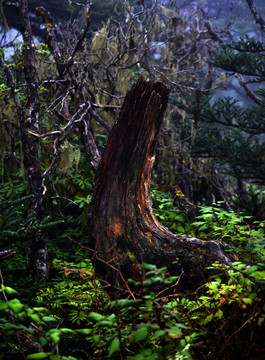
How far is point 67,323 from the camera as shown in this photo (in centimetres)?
356

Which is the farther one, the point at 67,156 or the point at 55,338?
the point at 67,156

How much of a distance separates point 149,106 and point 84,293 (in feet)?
7.71

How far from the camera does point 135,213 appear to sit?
351cm

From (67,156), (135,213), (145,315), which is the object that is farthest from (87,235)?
(145,315)

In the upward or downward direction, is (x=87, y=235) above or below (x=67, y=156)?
below

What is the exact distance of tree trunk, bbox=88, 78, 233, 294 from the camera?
329cm

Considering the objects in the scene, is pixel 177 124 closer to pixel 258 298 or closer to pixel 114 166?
pixel 114 166

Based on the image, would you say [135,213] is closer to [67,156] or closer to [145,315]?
[145,315]

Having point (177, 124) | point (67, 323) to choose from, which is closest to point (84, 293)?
point (67, 323)

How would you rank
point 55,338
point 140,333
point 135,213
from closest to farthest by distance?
point 55,338 → point 140,333 → point 135,213

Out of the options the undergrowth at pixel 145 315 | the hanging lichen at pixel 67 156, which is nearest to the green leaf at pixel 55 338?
the undergrowth at pixel 145 315

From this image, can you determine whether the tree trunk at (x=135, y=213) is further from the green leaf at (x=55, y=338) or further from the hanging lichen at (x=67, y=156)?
A: the green leaf at (x=55, y=338)

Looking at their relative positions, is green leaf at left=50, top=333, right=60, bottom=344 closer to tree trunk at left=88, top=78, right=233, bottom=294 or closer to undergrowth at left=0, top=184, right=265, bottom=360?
undergrowth at left=0, top=184, right=265, bottom=360

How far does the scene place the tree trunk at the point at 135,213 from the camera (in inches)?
129
